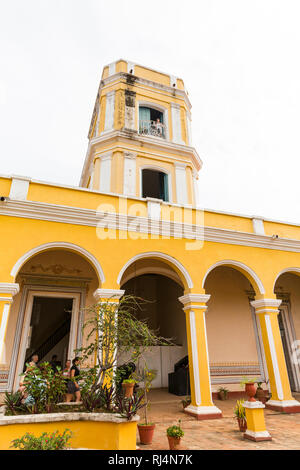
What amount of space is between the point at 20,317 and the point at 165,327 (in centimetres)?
812

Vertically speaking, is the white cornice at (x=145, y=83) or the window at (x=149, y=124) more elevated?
the white cornice at (x=145, y=83)

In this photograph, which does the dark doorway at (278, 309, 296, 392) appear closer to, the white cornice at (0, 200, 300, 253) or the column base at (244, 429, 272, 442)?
the white cornice at (0, 200, 300, 253)

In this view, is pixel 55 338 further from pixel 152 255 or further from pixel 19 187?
pixel 19 187

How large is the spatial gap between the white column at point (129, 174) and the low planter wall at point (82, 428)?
8366 millimetres

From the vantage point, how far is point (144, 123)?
13625 millimetres

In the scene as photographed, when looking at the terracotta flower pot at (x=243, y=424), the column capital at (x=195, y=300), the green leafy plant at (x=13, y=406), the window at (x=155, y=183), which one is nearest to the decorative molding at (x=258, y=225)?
the column capital at (x=195, y=300)

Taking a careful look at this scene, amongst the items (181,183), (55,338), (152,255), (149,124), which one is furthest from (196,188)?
(55,338)

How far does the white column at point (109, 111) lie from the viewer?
1292 cm

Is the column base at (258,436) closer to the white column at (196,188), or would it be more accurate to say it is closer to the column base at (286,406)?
the column base at (286,406)

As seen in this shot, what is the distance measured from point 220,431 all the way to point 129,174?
30.0 ft

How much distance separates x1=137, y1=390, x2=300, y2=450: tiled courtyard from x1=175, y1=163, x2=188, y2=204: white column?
297 inches

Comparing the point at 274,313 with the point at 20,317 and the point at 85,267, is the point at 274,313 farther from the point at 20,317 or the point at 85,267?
the point at 20,317

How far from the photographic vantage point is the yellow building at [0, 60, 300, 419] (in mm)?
7511
